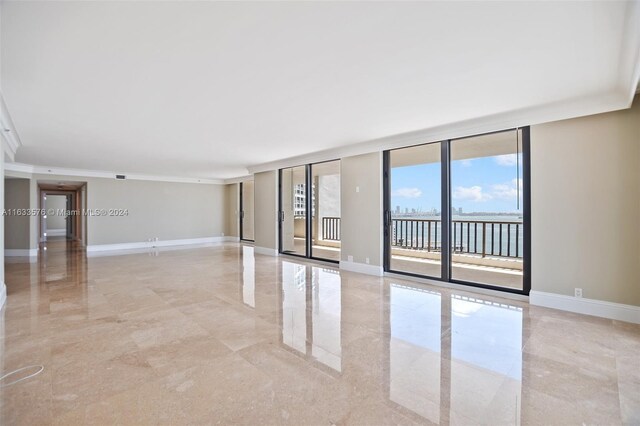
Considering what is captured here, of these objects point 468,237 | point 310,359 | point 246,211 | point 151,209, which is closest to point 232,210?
point 246,211

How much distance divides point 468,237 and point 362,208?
258 cm

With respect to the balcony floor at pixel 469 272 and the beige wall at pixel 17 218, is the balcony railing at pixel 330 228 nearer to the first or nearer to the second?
the balcony floor at pixel 469 272

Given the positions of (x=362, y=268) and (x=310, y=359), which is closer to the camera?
(x=310, y=359)

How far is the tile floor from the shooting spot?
186 centimetres

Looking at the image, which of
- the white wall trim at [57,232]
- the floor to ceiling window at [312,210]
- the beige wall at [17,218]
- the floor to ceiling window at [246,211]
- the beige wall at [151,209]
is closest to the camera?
the floor to ceiling window at [312,210]

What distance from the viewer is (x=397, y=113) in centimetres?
392

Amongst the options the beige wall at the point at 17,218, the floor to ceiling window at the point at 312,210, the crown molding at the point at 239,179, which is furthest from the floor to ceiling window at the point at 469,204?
the beige wall at the point at 17,218

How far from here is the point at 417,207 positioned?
581 cm

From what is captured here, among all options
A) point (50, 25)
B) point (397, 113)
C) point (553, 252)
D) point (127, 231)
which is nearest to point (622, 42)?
point (397, 113)

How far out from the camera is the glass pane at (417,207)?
5445 millimetres

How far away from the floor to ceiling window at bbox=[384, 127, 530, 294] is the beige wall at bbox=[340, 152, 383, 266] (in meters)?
0.19

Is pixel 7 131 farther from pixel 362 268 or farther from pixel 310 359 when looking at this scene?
pixel 362 268

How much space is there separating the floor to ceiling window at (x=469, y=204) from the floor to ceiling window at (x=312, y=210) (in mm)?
2115

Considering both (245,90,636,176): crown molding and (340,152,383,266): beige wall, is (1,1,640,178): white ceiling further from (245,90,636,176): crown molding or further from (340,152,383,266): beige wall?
(340,152,383,266): beige wall
